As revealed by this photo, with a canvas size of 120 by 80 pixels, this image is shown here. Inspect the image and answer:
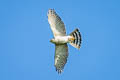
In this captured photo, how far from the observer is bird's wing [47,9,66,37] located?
33.2 metres

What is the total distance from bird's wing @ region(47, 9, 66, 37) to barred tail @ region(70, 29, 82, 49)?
46 cm

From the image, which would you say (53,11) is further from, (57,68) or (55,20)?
(57,68)

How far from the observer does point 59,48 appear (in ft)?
110

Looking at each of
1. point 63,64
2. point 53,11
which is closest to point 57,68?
point 63,64

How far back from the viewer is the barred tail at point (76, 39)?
33456mm

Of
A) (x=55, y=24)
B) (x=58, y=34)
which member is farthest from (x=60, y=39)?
(x=55, y=24)

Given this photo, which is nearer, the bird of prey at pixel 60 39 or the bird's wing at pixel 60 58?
the bird of prey at pixel 60 39

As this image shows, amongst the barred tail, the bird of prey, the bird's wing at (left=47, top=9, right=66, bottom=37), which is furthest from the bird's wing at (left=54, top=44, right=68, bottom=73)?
the bird's wing at (left=47, top=9, right=66, bottom=37)

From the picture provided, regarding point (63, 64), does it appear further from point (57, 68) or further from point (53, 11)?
point (53, 11)

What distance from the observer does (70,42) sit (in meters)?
33.4

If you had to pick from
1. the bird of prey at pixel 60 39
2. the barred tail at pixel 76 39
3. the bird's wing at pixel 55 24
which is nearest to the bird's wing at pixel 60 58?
the bird of prey at pixel 60 39

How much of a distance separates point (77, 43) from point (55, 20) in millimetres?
1421

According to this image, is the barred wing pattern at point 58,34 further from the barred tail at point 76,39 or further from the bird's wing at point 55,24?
the barred tail at point 76,39

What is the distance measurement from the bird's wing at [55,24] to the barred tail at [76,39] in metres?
0.46
